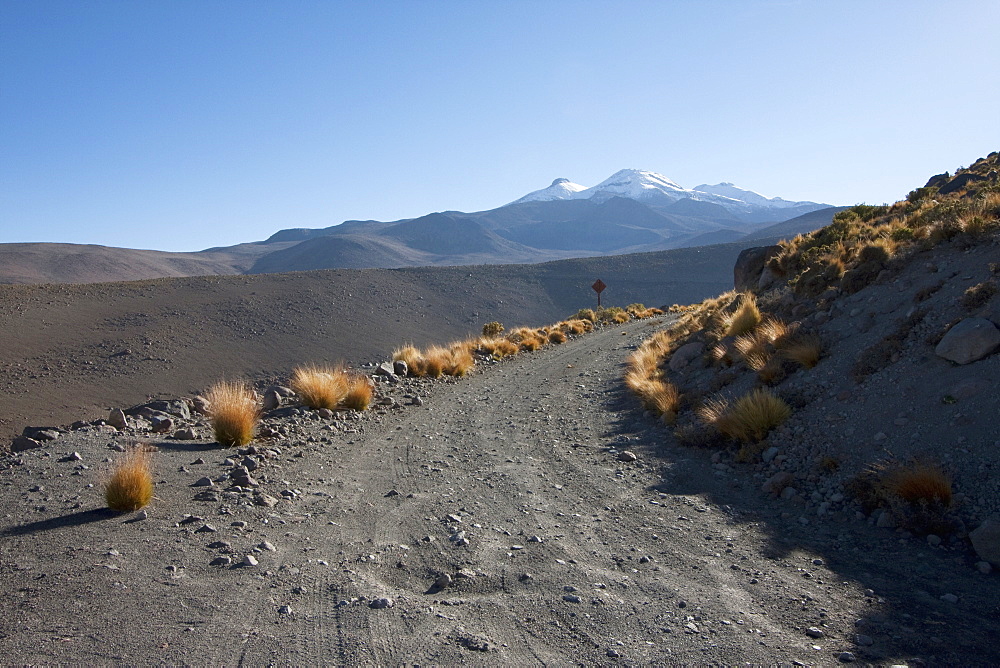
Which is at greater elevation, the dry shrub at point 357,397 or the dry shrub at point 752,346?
the dry shrub at point 752,346

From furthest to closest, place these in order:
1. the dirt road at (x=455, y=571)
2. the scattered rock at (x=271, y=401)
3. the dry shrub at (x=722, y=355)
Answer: the dry shrub at (x=722, y=355), the scattered rock at (x=271, y=401), the dirt road at (x=455, y=571)

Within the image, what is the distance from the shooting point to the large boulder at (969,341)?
23.0 ft

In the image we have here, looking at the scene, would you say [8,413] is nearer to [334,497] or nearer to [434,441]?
[434,441]

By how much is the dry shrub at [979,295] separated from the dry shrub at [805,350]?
6.23 ft

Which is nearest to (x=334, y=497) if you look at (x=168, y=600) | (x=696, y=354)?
(x=168, y=600)

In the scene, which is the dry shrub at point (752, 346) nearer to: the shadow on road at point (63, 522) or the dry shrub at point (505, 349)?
the shadow on road at point (63, 522)

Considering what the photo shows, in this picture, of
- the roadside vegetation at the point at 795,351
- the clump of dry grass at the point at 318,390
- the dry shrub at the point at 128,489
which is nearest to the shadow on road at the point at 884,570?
the roadside vegetation at the point at 795,351

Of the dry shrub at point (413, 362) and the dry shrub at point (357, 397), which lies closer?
the dry shrub at point (357, 397)

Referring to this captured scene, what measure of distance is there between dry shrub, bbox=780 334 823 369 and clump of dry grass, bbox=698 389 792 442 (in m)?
1.12

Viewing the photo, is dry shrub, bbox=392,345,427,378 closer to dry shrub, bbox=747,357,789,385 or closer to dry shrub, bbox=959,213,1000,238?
dry shrub, bbox=747,357,789,385

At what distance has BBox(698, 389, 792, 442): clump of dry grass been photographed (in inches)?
313

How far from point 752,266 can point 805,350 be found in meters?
9.89

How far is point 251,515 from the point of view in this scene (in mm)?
5871

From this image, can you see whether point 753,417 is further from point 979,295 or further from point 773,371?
point 979,295
